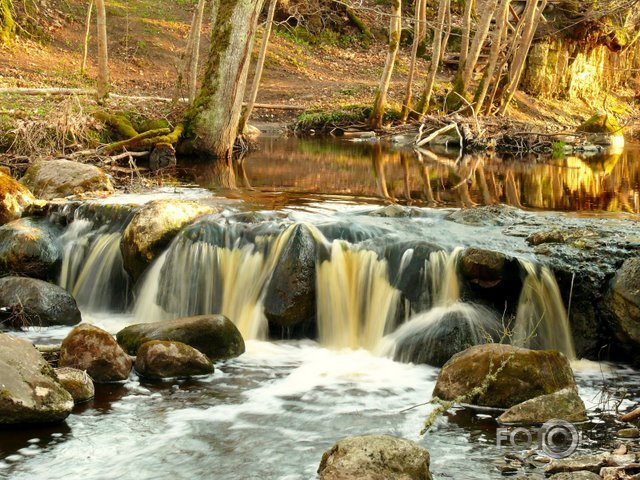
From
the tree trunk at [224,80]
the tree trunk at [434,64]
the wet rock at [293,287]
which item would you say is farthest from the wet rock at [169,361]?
the tree trunk at [434,64]

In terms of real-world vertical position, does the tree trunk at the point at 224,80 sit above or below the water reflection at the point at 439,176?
above

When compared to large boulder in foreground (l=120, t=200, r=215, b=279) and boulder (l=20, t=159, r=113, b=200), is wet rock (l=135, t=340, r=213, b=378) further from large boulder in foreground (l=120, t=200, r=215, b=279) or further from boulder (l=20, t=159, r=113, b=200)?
boulder (l=20, t=159, r=113, b=200)

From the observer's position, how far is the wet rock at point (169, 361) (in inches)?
294

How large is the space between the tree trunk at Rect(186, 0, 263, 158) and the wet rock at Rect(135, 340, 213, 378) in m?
10.6

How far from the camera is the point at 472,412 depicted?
6.66 metres

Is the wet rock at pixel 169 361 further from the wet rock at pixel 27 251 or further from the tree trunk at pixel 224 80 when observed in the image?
the tree trunk at pixel 224 80

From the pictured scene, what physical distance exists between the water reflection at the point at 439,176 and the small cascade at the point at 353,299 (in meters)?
3.86

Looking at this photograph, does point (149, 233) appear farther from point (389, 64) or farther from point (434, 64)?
point (434, 64)

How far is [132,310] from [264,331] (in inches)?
72.2

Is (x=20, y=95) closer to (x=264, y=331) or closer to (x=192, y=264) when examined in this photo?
(x=192, y=264)

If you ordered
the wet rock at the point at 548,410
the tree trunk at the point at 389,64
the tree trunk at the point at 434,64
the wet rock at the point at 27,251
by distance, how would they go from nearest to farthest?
the wet rock at the point at 548,410, the wet rock at the point at 27,251, the tree trunk at the point at 389,64, the tree trunk at the point at 434,64

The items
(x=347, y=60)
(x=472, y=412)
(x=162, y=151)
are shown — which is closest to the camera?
(x=472, y=412)

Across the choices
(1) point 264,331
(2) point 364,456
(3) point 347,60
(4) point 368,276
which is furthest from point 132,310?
(3) point 347,60

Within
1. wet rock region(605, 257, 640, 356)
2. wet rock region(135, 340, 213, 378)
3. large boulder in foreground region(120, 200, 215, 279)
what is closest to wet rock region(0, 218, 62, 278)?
large boulder in foreground region(120, 200, 215, 279)
